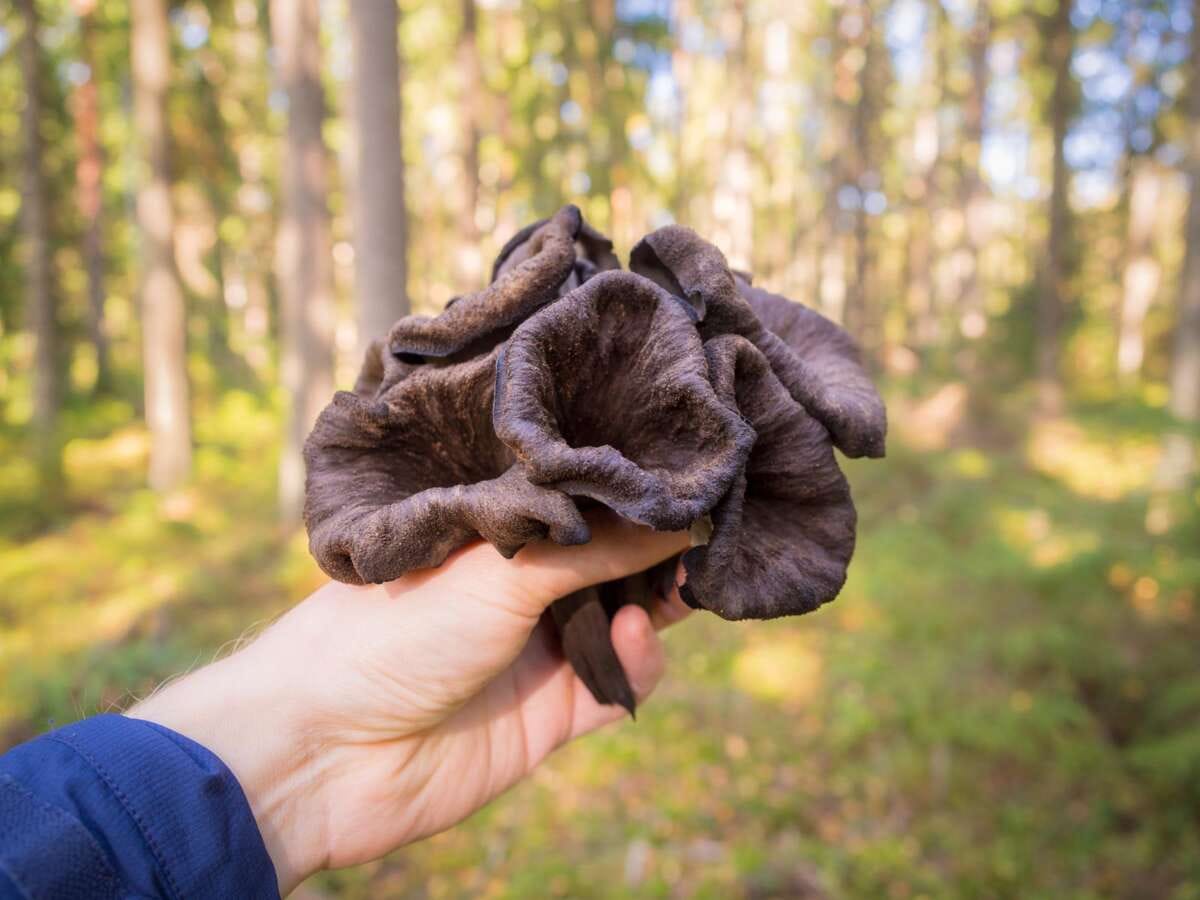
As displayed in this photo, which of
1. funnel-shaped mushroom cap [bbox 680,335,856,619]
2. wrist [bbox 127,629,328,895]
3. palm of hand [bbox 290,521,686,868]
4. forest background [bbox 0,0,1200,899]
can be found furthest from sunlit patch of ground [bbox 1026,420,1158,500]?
wrist [bbox 127,629,328,895]

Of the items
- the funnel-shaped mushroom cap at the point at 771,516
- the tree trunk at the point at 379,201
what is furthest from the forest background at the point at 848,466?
the funnel-shaped mushroom cap at the point at 771,516

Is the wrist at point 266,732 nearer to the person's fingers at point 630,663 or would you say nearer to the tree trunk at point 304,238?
the person's fingers at point 630,663

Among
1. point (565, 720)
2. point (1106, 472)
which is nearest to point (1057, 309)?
point (1106, 472)

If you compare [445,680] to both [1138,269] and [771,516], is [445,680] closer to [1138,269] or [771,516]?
[771,516]

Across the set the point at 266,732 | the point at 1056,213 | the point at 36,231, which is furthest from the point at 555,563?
the point at 1056,213

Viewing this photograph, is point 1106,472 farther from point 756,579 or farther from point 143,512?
point 143,512

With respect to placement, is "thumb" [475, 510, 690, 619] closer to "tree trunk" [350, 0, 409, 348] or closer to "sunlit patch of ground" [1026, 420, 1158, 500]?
"tree trunk" [350, 0, 409, 348]
